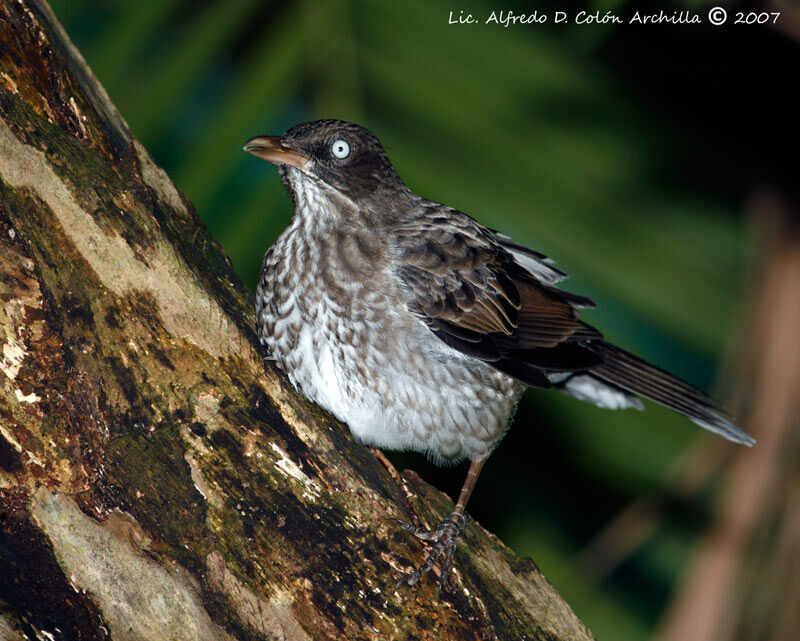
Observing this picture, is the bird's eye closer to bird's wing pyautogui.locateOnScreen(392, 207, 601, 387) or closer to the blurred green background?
the blurred green background

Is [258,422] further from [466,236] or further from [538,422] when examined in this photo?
[538,422]

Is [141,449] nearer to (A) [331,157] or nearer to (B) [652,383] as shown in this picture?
(A) [331,157]

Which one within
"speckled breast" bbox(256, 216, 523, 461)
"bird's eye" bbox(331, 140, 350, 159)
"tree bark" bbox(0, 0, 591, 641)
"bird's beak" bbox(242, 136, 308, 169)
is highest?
"bird's eye" bbox(331, 140, 350, 159)

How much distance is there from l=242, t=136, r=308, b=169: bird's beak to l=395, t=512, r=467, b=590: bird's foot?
64.1 inches

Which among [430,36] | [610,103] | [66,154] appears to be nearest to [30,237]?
[66,154]

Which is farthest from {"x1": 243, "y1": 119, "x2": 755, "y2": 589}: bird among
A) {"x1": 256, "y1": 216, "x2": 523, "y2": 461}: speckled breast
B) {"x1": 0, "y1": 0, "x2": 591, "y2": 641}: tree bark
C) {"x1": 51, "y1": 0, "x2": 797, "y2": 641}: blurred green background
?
{"x1": 0, "y1": 0, "x2": 591, "y2": 641}: tree bark

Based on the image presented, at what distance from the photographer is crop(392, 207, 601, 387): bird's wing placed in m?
3.83

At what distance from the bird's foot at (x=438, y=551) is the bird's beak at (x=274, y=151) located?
163cm

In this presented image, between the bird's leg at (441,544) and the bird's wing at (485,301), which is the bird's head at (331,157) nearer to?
the bird's wing at (485,301)

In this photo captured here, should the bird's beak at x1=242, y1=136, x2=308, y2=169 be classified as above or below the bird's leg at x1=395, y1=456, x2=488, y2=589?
above

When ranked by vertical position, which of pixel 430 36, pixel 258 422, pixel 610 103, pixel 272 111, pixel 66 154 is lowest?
pixel 258 422

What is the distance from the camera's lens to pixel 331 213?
155 inches

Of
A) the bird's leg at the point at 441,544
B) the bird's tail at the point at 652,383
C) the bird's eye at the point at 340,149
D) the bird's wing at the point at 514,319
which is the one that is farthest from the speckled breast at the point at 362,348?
the bird's tail at the point at 652,383

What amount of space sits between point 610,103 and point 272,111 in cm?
157
